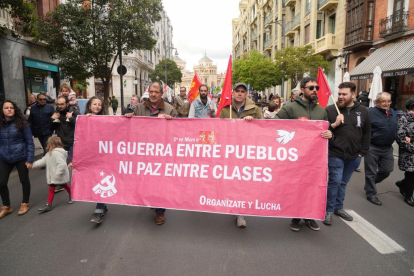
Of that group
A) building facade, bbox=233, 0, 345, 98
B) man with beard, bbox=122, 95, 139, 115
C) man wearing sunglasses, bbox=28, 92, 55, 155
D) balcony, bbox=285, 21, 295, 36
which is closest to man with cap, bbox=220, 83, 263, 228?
man with beard, bbox=122, 95, 139, 115

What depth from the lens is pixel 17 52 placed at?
14.3m

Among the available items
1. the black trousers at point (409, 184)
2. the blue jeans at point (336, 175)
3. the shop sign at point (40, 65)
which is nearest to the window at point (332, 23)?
the shop sign at point (40, 65)

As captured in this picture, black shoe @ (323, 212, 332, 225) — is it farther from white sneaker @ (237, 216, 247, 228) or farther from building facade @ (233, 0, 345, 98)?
building facade @ (233, 0, 345, 98)

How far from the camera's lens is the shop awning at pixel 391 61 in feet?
45.7

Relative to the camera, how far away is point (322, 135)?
362 cm

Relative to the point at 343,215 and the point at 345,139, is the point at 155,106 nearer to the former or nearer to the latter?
the point at 345,139

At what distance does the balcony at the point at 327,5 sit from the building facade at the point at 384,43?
1.87m

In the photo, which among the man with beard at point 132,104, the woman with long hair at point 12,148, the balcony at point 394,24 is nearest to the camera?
the woman with long hair at point 12,148

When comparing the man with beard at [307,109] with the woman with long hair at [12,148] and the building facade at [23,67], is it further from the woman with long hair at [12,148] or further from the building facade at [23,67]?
the building facade at [23,67]

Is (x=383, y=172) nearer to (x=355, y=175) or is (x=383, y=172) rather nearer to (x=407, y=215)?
(x=407, y=215)

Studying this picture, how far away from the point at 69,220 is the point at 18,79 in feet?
43.3

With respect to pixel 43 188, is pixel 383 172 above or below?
above

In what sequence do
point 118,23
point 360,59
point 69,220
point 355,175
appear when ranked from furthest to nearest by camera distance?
point 360,59, point 118,23, point 355,175, point 69,220

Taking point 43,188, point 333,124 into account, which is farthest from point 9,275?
point 333,124
